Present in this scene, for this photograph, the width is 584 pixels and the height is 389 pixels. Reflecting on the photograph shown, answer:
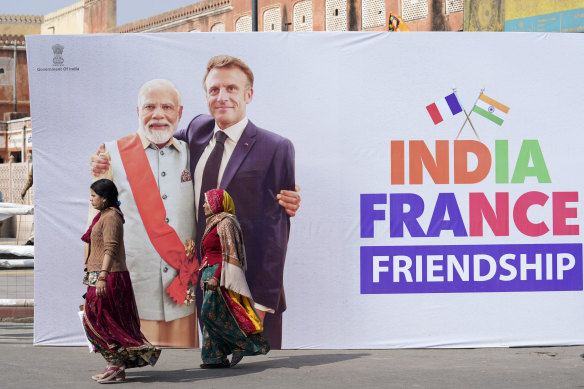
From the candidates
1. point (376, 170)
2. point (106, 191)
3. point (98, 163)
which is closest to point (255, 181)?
point (376, 170)

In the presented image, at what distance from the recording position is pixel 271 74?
907cm

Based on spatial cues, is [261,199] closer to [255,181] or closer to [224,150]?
[255,181]

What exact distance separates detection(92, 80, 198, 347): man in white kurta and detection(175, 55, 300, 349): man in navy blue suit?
0.70 feet

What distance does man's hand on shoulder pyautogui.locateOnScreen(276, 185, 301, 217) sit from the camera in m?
9.05

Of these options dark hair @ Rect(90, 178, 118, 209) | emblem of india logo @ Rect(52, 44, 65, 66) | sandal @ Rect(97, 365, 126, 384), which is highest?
emblem of india logo @ Rect(52, 44, 65, 66)

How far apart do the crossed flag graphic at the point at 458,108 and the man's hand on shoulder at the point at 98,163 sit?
290 centimetres

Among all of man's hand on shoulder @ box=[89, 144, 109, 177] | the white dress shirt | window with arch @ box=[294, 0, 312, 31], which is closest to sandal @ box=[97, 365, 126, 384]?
the white dress shirt

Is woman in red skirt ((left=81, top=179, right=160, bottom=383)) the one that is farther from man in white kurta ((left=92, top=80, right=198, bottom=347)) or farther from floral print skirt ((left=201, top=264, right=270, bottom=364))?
man in white kurta ((left=92, top=80, right=198, bottom=347))

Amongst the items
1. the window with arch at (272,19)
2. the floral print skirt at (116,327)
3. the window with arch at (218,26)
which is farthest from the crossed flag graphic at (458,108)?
the window with arch at (218,26)

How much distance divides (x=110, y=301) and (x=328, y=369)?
6.03 ft

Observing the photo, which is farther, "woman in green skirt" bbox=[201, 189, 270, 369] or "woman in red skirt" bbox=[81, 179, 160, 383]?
"woman in green skirt" bbox=[201, 189, 270, 369]

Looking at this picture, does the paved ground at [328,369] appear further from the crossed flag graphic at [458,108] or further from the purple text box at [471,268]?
the crossed flag graphic at [458,108]

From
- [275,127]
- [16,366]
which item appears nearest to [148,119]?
[275,127]

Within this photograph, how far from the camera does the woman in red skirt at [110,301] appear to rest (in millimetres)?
7785
